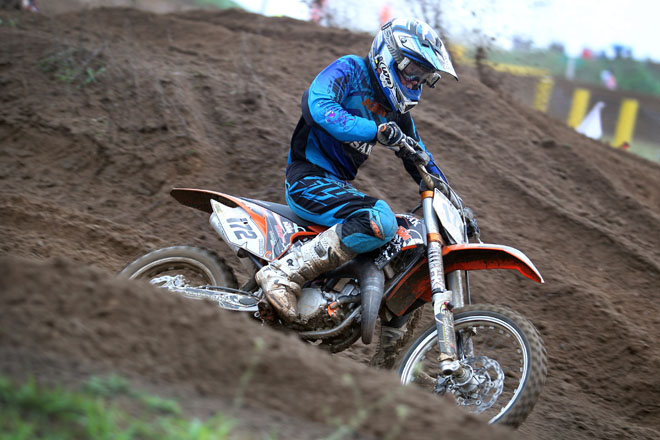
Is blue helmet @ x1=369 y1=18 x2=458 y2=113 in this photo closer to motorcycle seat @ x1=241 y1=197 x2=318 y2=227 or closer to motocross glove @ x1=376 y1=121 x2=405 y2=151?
motocross glove @ x1=376 y1=121 x2=405 y2=151

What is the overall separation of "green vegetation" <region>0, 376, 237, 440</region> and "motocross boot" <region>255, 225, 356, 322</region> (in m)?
1.72

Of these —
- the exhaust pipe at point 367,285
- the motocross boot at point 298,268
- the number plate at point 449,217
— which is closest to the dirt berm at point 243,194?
the exhaust pipe at point 367,285

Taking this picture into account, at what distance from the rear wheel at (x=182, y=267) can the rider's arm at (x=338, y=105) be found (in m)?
1.21

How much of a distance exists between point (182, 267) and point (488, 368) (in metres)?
2.13

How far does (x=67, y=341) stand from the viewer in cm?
231

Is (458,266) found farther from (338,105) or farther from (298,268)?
(338,105)

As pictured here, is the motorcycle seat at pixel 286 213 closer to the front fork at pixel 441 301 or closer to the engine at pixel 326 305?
the engine at pixel 326 305

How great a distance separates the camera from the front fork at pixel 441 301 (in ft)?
11.2

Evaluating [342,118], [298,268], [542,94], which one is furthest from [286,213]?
[542,94]

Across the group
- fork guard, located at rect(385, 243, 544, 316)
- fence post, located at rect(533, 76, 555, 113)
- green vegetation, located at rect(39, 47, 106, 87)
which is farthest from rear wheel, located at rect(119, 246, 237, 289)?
fence post, located at rect(533, 76, 555, 113)

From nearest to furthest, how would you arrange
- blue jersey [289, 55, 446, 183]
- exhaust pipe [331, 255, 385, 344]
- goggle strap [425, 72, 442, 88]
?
exhaust pipe [331, 255, 385, 344] < blue jersey [289, 55, 446, 183] < goggle strap [425, 72, 442, 88]

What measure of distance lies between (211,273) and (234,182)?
248 centimetres

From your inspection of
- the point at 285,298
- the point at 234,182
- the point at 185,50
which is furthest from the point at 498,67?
the point at 285,298

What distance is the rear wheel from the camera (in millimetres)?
4246
